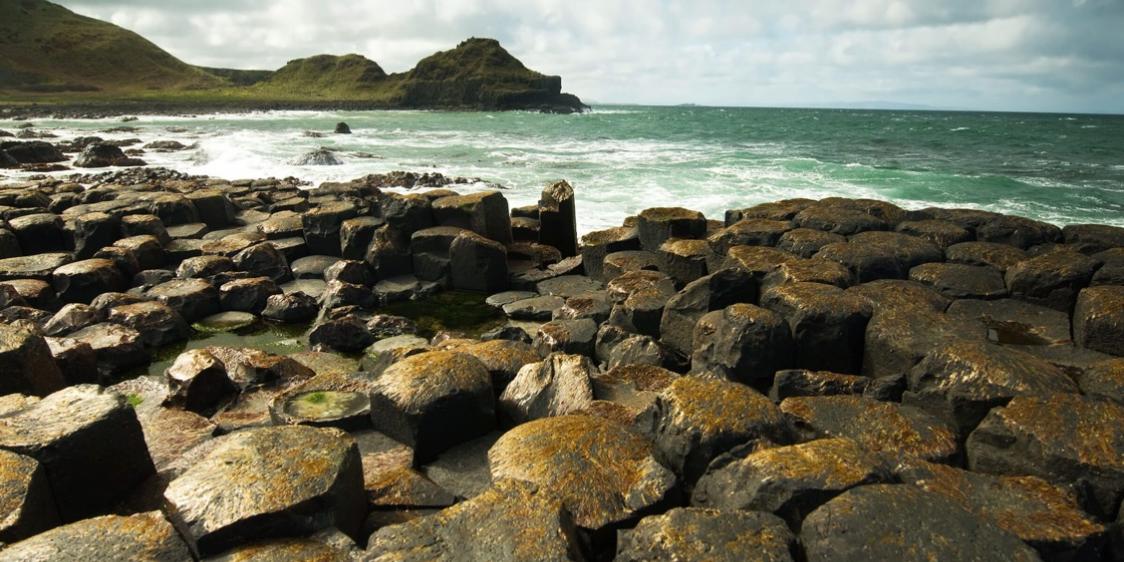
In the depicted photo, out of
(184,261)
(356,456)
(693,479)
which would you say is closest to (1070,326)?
(693,479)

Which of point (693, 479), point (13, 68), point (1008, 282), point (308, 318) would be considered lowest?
point (308, 318)

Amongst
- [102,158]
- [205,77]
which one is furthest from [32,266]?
[205,77]

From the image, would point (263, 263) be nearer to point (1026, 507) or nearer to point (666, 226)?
point (666, 226)

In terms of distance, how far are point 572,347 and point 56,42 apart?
14041cm

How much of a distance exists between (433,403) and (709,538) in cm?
205

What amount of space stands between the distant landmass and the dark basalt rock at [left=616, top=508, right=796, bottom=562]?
97462mm

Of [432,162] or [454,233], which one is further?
[432,162]

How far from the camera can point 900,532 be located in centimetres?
252

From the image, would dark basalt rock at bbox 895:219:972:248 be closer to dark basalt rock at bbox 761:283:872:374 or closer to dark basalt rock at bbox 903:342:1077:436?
dark basalt rock at bbox 761:283:872:374

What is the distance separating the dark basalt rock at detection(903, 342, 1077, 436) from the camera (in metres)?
3.77

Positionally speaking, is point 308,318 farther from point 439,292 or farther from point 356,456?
point 356,456

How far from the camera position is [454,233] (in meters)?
9.37

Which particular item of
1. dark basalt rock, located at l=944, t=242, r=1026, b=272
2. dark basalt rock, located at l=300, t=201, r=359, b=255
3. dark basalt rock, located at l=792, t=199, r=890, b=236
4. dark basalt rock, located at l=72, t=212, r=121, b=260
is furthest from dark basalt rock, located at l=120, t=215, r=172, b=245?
dark basalt rock, located at l=944, t=242, r=1026, b=272

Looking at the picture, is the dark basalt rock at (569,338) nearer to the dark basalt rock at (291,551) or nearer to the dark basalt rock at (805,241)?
the dark basalt rock at (805,241)
